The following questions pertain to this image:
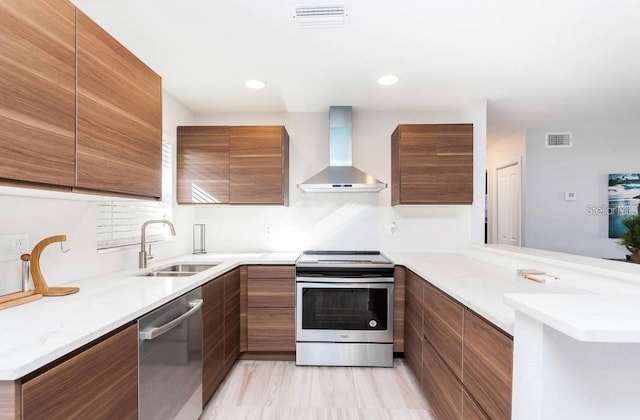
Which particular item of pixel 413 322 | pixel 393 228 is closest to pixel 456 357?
pixel 413 322

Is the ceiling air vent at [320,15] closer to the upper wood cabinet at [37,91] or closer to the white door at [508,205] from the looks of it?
the upper wood cabinet at [37,91]

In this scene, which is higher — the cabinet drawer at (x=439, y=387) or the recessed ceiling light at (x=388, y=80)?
the recessed ceiling light at (x=388, y=80)

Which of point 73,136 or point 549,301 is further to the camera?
point 73,136

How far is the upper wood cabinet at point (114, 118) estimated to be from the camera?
1256mm

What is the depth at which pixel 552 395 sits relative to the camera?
804 mm

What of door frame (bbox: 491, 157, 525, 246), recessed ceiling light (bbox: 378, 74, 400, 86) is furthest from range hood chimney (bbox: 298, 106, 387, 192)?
door frame (bbox: 491, 157, 525, 246)

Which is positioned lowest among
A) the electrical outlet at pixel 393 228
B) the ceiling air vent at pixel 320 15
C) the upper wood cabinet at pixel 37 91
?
the electrical outlet at pixel 393 228

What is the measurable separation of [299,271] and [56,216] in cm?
161

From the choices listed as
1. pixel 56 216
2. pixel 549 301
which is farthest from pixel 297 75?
pixel 549 301

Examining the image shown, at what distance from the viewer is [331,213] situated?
3.22m

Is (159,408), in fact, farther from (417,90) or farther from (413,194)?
(417,90)

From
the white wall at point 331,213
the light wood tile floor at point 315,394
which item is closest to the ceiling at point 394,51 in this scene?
the white wall at point 331,213

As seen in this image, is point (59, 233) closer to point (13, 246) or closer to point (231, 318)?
point (13, 246)

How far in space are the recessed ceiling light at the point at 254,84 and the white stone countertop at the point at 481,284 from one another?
6.10ft
